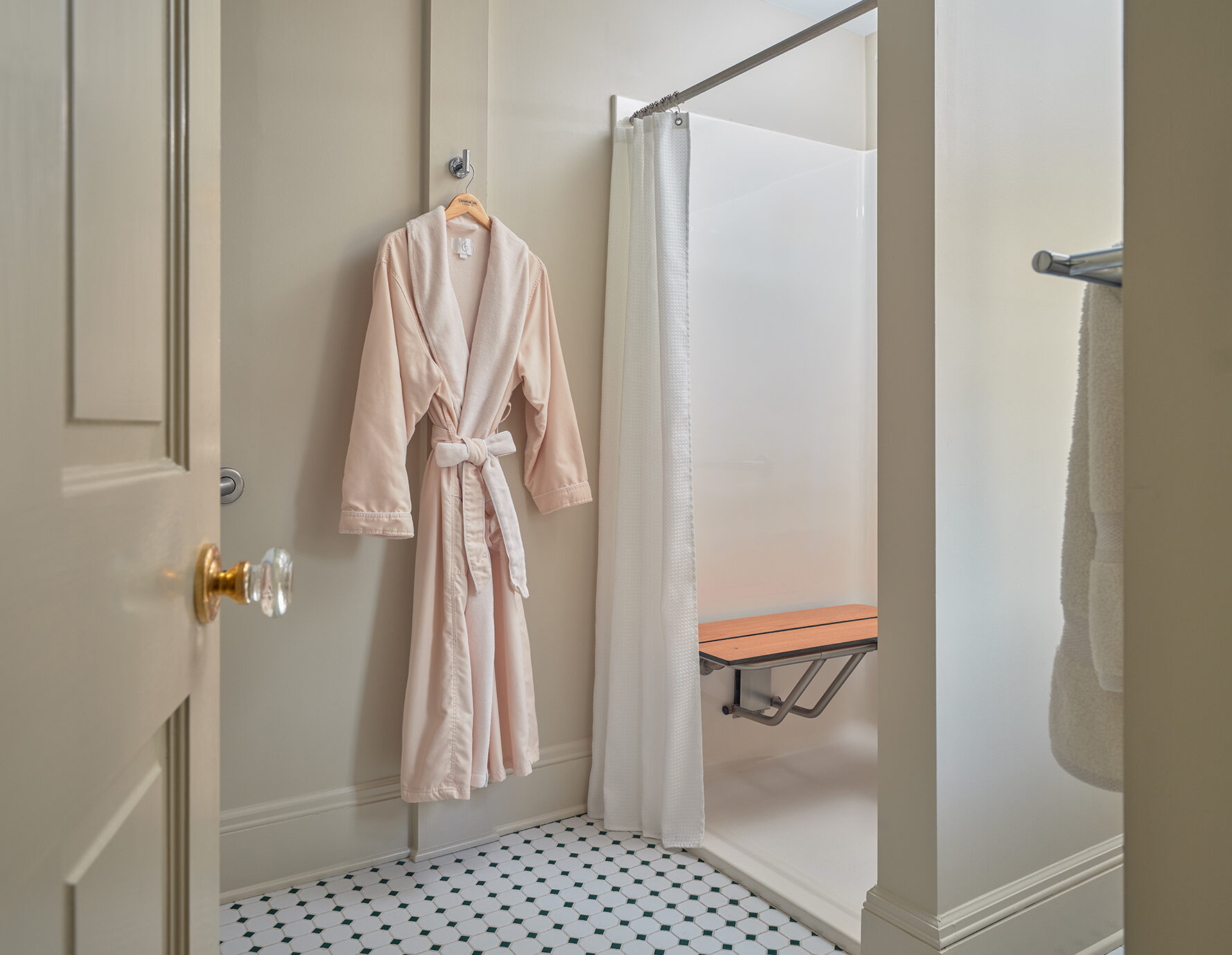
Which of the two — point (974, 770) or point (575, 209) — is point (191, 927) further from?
point (575, 209)

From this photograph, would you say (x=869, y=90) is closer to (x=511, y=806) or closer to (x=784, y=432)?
(x=784, y=432)

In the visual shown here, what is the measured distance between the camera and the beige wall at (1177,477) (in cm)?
55

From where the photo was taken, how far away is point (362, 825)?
6.96 feet

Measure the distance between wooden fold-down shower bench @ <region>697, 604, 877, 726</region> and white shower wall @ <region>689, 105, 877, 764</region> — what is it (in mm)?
75

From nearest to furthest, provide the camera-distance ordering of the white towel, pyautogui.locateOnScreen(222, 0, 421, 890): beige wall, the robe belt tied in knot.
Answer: the white towel → pyautogui.locateOnScreen(222, 0, 421, 890): beige wall → the robe belt tied in knot

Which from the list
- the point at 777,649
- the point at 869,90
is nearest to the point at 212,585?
the point at 777,649

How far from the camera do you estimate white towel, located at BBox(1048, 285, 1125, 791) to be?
2.86 feet

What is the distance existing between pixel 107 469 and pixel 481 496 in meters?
1.62

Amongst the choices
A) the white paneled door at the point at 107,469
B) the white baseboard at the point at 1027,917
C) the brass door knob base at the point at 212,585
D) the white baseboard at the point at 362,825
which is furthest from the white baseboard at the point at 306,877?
the brass door knob base at the point at 212,585

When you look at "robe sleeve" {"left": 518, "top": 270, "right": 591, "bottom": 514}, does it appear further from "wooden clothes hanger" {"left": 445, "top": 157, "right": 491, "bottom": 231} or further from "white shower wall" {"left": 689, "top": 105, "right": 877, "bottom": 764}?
"white shower wall" {"left": 689, "top": 105, "right": 877, "bottom": 764}

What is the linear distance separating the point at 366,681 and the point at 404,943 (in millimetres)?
619

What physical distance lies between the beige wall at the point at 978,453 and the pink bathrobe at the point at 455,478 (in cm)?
96

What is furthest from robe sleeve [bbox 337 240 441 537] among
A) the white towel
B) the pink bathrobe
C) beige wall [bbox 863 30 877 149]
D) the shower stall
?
beige wall [bbox 863 30 877 149]

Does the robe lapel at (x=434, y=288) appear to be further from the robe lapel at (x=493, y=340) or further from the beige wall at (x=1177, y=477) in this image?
the beige wall at (x=1177, y=477)
